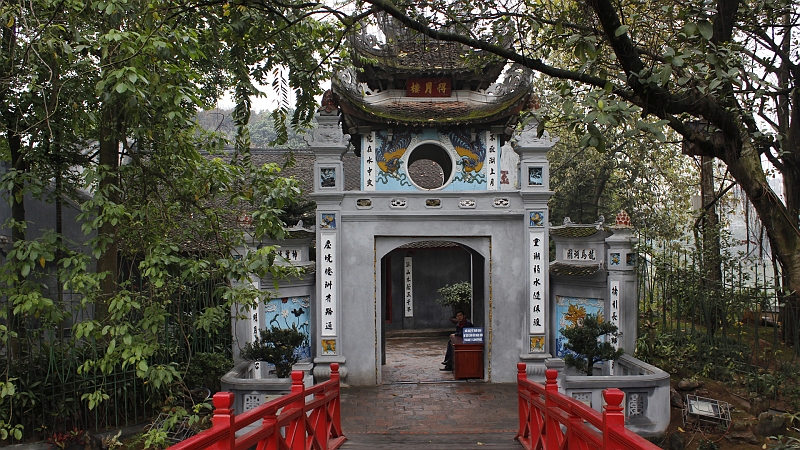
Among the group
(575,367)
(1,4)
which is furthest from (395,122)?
(1,4)

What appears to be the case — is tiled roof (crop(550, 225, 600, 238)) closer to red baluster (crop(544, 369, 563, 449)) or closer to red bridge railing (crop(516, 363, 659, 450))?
red bridge railing (crop(516, 363, 659, 450))

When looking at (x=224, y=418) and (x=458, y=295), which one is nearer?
(x=224, y=418)

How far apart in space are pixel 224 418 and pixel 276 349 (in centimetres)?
518

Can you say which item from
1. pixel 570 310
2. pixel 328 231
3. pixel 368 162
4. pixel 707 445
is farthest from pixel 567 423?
pixel 368 162

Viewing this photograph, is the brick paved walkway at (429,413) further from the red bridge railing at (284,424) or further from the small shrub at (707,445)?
the small shrub at (707,445)

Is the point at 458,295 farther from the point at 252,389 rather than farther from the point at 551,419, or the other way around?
the point at 551,419

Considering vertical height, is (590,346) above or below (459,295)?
below

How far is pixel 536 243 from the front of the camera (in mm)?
10523

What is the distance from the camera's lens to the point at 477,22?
272 inches

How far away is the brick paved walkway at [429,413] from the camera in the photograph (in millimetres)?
7164

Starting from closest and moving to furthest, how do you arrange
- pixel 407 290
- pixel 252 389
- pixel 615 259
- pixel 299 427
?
pixel 299 427
pixel 252 389
pixel 615 259
pixel 407 290

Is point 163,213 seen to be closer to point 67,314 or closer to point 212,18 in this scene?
point 67,314

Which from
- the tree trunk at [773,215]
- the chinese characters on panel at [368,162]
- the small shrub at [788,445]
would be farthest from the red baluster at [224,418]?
the chinese characters on panel at [368,162]

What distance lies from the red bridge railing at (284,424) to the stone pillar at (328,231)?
10.1 ft
